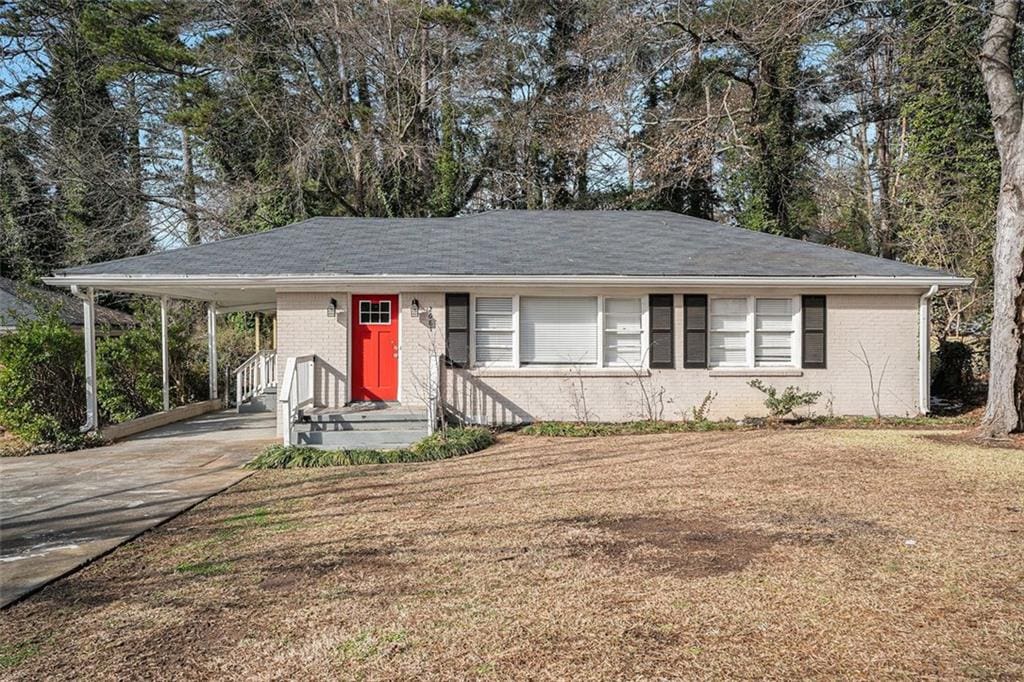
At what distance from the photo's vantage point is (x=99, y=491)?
8.05 metres

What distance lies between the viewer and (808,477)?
7.87 metres

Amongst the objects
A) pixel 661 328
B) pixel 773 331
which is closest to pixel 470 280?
pixel 661 328

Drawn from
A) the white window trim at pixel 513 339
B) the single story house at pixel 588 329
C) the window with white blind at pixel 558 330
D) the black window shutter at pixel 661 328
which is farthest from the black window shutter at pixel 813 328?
the white window trim at pixel 513 339

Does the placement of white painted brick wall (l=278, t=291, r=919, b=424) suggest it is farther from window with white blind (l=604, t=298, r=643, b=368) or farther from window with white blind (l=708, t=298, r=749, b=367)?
window with white blind (l=708, t=298, r=749, b=367)

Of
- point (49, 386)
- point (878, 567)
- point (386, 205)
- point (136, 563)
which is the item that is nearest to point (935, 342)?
point (878, 567)

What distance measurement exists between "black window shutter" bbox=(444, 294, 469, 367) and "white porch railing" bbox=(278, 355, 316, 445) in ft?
7.99

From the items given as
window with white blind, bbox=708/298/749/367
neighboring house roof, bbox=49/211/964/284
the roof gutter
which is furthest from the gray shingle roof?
window with white blind, bbox=708/298/749/367

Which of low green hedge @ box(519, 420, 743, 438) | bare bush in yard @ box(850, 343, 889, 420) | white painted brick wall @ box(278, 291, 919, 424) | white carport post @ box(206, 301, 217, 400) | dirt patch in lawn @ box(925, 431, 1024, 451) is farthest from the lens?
white carport post @ box(206, 301, 217, 400)

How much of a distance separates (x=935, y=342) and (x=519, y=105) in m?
15.6

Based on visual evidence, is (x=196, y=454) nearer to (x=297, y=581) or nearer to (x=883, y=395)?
(x=297, y=581)

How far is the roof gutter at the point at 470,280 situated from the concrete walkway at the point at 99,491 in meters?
2.76

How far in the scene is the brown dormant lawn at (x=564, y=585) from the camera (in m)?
3.67

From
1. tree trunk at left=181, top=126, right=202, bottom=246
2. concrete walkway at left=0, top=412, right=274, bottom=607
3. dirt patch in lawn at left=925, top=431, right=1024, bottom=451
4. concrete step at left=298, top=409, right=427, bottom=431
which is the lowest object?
concrete walkway at left=0, top=412, right=274, bottom=607

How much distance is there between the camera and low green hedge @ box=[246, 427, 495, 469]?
9445 mm
